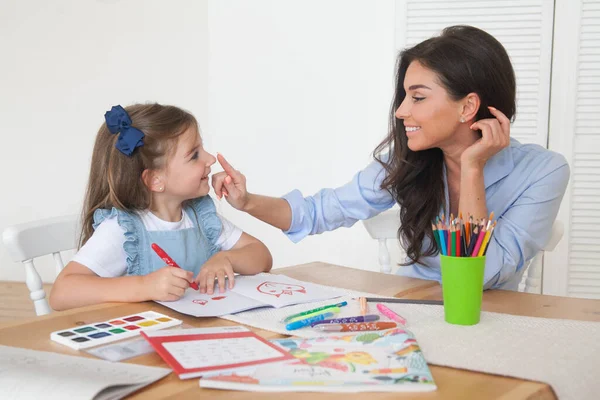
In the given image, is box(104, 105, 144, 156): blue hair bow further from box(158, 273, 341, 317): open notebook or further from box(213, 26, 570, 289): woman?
box(158, 273, 341, 317): open notebook

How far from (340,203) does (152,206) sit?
0.46m

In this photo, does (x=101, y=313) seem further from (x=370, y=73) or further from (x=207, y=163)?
(x=370, y=73)

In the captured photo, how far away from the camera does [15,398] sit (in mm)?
715

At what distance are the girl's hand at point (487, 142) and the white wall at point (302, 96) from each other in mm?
1898

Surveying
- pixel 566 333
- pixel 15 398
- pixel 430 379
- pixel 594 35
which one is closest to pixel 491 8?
pixel 594 35

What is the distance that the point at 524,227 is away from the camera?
1433 mm

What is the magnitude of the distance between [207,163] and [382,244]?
1.86 feet

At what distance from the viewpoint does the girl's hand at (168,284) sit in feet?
3.75

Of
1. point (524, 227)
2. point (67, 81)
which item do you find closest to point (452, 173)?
point (524, 227)

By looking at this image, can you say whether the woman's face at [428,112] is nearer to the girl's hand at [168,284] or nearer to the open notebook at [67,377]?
the girl's hand at [168,284]

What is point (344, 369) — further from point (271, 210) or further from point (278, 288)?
point (271, 210)

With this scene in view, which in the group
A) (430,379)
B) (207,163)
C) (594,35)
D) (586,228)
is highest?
(594,35)

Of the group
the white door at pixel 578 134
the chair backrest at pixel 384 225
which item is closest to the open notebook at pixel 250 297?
the chair backrest at pixel 384 225

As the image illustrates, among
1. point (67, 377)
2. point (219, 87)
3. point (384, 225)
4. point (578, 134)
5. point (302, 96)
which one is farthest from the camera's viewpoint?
point (219, 87)
